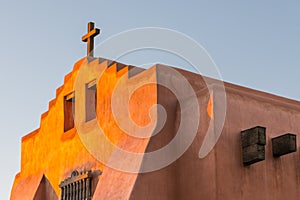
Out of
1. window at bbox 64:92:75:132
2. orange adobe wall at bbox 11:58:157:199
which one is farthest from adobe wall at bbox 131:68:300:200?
window at bbox 64:92:75:132

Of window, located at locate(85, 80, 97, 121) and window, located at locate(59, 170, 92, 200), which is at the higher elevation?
window, located at locate(85, 80, 97, 121)

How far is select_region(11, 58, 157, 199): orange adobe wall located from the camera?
41.9ft

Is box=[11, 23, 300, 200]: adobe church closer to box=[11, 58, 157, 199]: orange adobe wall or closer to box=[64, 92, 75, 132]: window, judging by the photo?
box=[11, 58, 157, 199]: orange adobe wall

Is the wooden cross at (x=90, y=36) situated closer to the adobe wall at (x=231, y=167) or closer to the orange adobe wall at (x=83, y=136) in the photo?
the orange adobe wall at (x=83, y=136)

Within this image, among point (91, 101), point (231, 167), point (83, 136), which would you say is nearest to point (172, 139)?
point (231, 167)

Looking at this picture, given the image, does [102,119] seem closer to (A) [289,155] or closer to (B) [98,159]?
(B) [98,159]

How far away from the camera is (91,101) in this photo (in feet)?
47.6

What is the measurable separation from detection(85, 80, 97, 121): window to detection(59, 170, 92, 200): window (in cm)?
124

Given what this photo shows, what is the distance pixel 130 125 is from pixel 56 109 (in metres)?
3.29

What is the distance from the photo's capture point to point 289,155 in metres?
13.1

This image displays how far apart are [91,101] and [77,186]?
1.89 m

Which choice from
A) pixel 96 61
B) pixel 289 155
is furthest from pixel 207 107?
pixel 96 61

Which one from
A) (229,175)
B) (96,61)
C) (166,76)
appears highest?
(96,61)

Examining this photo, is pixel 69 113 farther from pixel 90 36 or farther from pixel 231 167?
pixel 231 167
